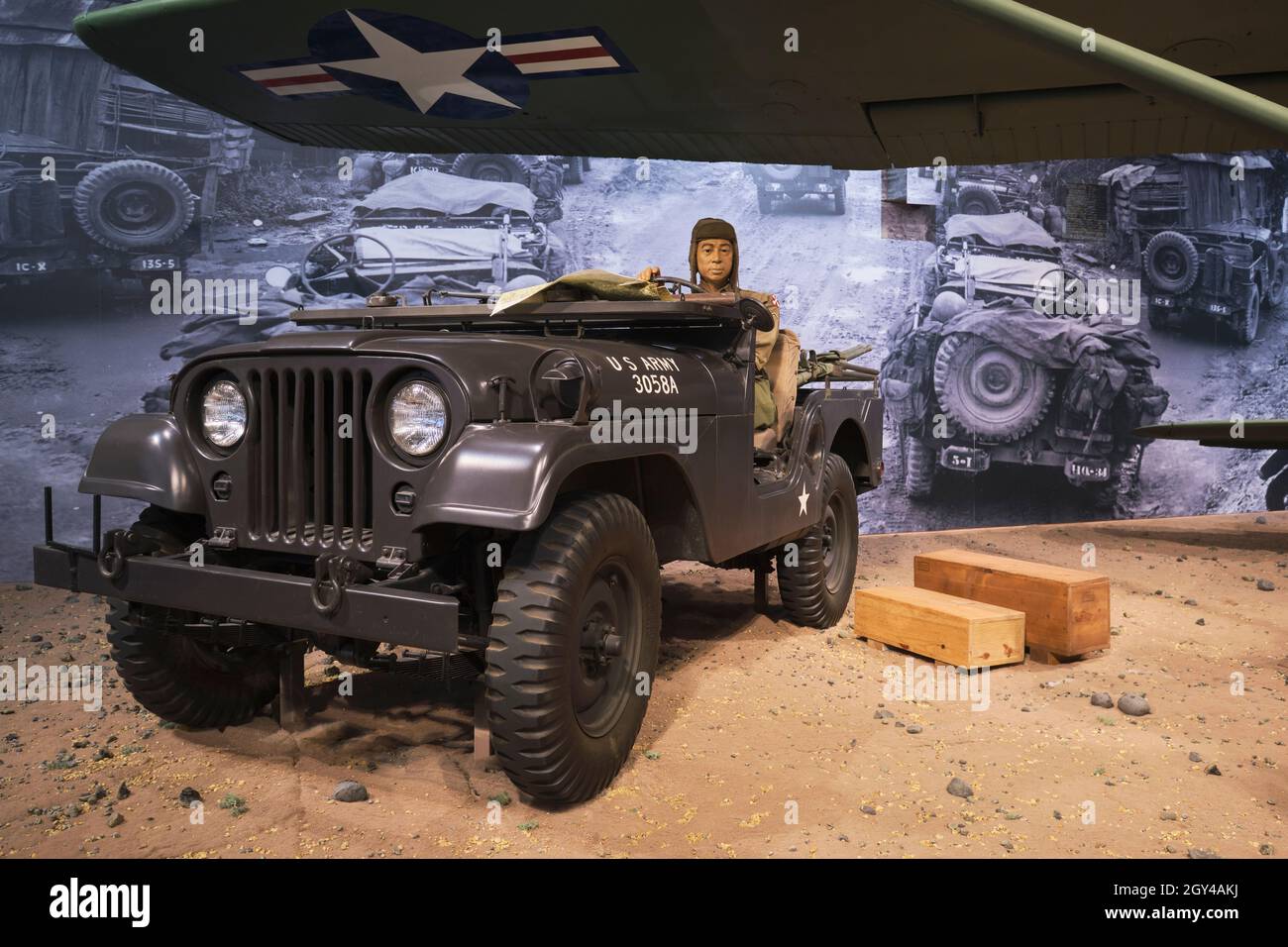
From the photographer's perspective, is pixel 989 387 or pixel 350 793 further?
pixel 989 387

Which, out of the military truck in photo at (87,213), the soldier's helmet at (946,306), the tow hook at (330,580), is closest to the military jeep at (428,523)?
the tow hook at (330,580)

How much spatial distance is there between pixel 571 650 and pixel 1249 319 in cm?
875

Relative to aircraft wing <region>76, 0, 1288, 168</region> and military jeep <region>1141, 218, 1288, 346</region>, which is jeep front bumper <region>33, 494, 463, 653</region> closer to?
aircraft wing <region>76, 0, 1288, 168</region>

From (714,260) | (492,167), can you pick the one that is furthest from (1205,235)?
(492,167)

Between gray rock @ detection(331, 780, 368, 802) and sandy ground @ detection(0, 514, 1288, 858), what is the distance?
0.08ft

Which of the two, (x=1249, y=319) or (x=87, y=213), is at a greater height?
(x=87, y=213)

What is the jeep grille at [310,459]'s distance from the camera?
2.65 m

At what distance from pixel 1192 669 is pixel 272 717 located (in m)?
4.07

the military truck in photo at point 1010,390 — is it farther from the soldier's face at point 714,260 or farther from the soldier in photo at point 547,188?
the soldier's face at point 714,260

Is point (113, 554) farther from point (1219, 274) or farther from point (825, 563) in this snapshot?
point (1219, 274)

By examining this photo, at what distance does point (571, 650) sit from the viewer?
253 cm

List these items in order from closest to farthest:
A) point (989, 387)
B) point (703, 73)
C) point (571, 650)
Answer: point (571, 650) → point (703, 73) → point (989, 387)

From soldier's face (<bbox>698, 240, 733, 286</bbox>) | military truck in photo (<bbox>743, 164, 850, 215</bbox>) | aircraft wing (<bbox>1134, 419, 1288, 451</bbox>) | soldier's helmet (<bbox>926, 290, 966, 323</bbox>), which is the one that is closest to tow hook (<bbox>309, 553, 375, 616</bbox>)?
soldier's face (<bbox>698, 240, 733, 286</bbox>)
